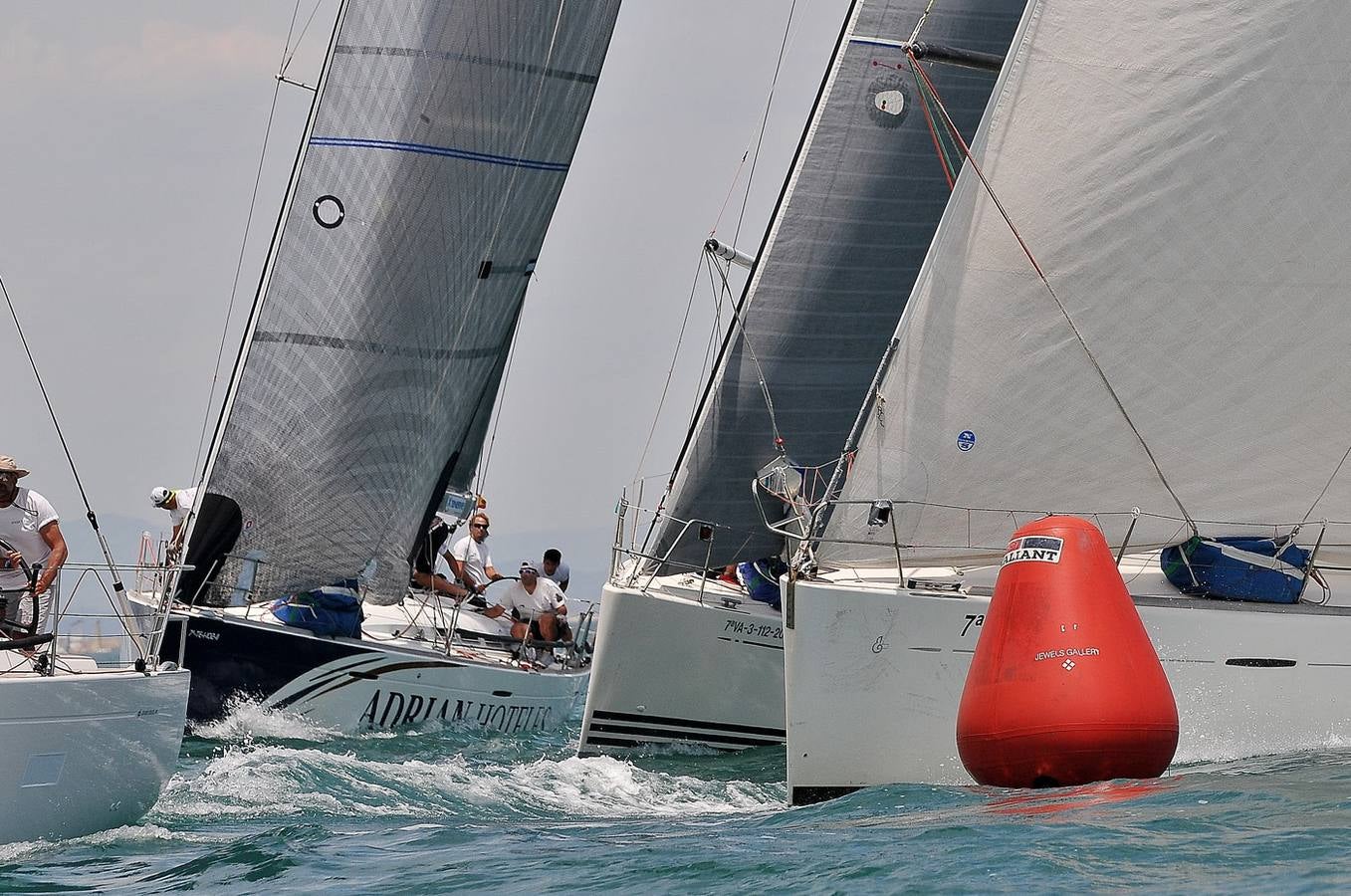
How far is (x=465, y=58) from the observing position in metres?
13.1

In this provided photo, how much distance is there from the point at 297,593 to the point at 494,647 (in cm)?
210

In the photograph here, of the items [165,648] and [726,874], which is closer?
[726,874]

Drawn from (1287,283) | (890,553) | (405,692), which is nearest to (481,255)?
(405,692)

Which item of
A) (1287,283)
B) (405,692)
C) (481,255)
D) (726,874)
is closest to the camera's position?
(726,874)

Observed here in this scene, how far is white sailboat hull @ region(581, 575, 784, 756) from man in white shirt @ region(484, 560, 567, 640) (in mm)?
2964

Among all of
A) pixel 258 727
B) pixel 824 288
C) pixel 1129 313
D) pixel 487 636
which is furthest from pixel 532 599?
pixel 1129 313

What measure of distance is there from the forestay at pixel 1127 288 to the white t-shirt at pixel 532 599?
5.53 m

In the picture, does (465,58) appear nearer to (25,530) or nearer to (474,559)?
(474,559)

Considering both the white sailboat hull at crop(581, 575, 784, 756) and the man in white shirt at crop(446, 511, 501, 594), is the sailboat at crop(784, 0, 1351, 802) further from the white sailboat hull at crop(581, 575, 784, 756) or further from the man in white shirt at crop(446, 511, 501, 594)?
the man in white shirt at crop(446, 511, 501, 594)

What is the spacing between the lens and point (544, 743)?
12.9 m

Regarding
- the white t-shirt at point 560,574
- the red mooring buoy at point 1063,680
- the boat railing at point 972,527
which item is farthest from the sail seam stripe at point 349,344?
the red mooring buoy at point 1063,680

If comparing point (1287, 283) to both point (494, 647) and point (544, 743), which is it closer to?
point (544, 743)

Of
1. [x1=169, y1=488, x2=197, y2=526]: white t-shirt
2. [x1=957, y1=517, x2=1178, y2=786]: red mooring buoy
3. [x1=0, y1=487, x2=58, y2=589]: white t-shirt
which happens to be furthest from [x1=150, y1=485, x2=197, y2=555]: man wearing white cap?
[x1=957, y1=517, x2=1178, y2=786]: red mooring buoy

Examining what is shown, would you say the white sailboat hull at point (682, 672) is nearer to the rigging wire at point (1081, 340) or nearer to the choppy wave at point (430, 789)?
the choppy wave at point (430, 789)
